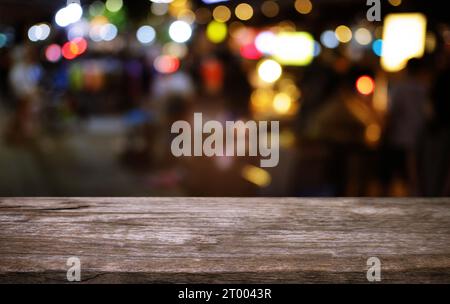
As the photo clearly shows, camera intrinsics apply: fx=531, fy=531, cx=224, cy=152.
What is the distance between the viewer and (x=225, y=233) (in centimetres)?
151

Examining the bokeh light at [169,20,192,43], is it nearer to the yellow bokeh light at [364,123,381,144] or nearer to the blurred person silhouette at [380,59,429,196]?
the yellow bokeh light at [364,123,381,144]

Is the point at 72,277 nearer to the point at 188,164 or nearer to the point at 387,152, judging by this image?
the point at 387,152

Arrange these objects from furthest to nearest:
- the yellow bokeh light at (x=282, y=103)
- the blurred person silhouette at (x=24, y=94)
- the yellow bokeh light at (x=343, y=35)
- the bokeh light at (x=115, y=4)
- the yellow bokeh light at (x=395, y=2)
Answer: the bokeh light at (x=115, y=4)
the yellow bokeh light at (x=343, y=35)
the blurred person silhouette at (x=24, y=94)
the yellow bokeh light at (x=282, y=103)
the yellow bokeh light at (x=395, y=2)

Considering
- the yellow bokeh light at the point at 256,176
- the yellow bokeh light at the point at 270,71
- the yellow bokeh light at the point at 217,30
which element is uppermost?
the yellow bokeh light at the point at 217,30

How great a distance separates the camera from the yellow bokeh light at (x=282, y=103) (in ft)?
32.8

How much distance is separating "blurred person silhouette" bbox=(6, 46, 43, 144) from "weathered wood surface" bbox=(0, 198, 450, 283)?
32.6ft

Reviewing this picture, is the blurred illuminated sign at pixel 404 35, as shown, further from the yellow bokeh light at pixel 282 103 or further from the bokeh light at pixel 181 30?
the bokeh light at pixel 181 30

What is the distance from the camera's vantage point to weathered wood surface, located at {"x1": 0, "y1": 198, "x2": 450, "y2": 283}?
1.23m

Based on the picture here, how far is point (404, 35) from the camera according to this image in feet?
24.1

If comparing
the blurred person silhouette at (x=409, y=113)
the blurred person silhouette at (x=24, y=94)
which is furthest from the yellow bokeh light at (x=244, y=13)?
the blurred person silhouette at (x=409, y=113)

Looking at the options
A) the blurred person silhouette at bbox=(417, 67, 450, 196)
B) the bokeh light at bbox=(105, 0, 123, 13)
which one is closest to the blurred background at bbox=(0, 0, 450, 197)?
the blurred person silhouette at bbox=(417, 67, 450, 196)

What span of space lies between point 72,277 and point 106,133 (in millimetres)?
12993

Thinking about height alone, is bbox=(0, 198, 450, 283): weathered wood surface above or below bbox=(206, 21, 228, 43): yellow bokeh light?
below

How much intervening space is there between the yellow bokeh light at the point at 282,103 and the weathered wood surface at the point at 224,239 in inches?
320
